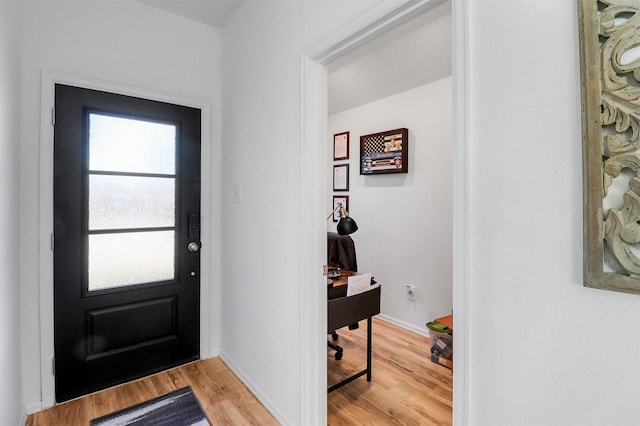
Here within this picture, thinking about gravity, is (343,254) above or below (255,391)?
above

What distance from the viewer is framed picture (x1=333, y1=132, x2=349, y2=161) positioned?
400cm

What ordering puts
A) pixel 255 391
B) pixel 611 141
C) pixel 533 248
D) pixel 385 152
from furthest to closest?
pixel 385 152 < pixel 255 391 < pixel 533 248 < pixel 611 141

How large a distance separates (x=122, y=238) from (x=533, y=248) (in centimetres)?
236

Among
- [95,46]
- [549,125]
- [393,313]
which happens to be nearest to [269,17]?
[95,46]

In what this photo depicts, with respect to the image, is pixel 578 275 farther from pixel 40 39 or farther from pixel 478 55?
pixel 40 39

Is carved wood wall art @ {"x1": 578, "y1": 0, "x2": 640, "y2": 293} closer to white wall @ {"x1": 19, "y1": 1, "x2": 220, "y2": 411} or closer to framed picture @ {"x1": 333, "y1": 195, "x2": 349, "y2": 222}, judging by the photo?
white wall @ {"x1": 19, "y1": 1, "x2": 220, "y2": 411}

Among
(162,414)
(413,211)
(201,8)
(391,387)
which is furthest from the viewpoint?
(413,211)

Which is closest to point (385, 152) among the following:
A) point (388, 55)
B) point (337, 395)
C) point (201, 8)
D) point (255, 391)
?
point (388, 55)

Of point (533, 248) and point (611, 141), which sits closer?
point (611, 141)

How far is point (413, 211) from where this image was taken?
324 centimetres

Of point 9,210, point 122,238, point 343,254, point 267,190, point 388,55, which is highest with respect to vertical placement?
point 388,55

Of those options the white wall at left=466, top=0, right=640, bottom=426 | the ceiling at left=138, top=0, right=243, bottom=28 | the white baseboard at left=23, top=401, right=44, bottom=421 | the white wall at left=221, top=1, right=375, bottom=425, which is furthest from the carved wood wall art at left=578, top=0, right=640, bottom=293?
the white baseboard at left=23, top=401, right=44, bottom=421

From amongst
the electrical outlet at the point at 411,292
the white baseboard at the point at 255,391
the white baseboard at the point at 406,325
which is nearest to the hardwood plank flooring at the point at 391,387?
the white baseboard at the point at 406,325

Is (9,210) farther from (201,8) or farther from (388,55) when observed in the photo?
(388,55)
